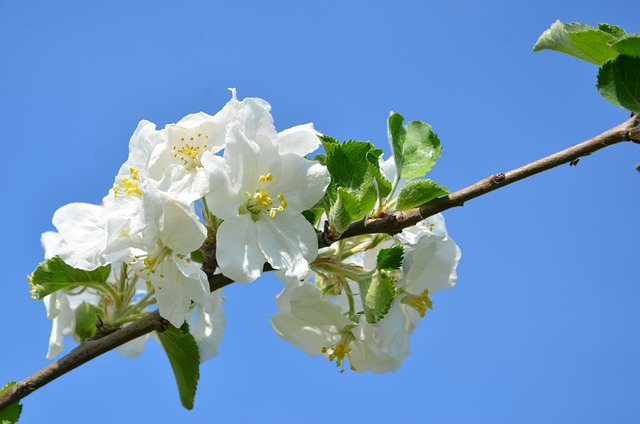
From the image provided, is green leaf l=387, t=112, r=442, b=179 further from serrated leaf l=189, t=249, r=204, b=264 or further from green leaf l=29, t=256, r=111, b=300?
green leaf l=29, t=256, r=111, b=300

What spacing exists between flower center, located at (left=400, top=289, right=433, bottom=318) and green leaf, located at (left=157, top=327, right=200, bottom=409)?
619mm

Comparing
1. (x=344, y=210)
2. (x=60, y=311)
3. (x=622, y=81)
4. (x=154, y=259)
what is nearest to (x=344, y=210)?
(x=344, y=210)

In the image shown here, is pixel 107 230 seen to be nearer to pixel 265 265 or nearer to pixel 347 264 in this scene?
pixel 265 265

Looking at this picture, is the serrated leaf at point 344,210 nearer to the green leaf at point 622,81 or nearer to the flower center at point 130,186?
the flower center at point 130,186

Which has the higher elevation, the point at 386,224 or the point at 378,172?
the point at 378,172

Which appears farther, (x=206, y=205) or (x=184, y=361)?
(x=184, y=361)

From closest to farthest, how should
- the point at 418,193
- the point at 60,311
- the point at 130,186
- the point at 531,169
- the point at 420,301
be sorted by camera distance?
the point at 531,169 → the point at 418,193 → the point at 130,186 → the point at 420,301 → the point at 60,311

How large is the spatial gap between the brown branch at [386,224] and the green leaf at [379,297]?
13cm

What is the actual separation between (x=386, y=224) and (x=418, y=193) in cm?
11

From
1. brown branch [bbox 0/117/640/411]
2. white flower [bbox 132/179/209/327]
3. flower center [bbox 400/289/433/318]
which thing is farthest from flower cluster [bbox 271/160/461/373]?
white flower [bbox 132/179/209/327]

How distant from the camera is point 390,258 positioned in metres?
1.83

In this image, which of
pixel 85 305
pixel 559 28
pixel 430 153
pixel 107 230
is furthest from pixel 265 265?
pixel 559 28

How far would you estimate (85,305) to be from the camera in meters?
2.33

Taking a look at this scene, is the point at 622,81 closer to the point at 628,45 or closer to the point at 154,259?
the point at 628,45
